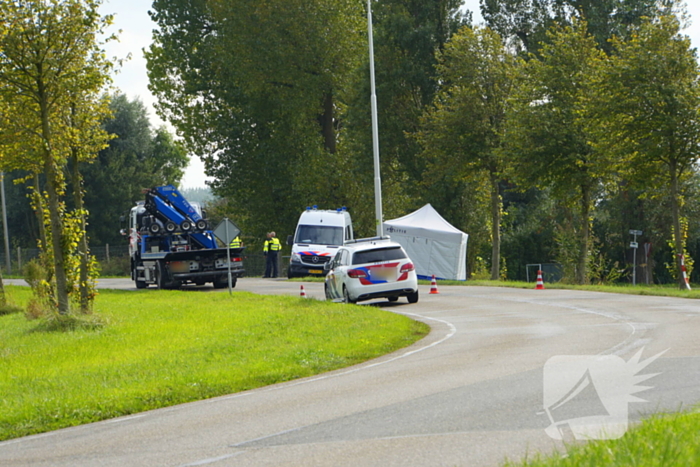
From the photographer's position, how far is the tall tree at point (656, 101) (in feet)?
85.5

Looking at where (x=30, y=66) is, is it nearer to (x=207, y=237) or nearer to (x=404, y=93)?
(x=207, y=237)

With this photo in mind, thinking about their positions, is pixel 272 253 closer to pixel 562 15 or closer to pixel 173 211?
pixel 173 211

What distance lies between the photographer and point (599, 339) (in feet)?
43.7

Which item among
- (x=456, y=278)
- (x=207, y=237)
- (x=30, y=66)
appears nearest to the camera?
(x=30, y=66)

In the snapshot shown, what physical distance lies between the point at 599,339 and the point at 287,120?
36582mm

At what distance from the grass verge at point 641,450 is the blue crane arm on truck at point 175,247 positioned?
83.8 ft

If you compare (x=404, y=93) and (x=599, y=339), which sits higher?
(x=404, y=93)

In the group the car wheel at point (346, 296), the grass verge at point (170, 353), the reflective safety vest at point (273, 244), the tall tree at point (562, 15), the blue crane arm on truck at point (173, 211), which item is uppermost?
the tall tree at point (562, 15)

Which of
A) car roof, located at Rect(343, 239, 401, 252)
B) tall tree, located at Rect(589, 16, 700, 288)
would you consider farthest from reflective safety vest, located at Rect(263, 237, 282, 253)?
tall tree, located at Rect(589, 16, 700, 288)

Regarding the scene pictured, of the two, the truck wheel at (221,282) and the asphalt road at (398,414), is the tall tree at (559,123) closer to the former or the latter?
the truck wheel at (221,282)

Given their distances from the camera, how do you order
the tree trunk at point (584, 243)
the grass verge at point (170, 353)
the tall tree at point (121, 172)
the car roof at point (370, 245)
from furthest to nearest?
the tall tree at point (121, 172) < the tree trunk at point (584, 243) < the car roof at point (370, 245) < the grass verge at point (170, 353)

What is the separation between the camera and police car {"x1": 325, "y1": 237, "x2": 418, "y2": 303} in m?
22.7

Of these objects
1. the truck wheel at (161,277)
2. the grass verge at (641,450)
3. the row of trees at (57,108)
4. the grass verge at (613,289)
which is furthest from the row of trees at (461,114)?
the grass verge at (641,450)

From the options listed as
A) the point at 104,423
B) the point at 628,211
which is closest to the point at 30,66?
the point at 104,423
